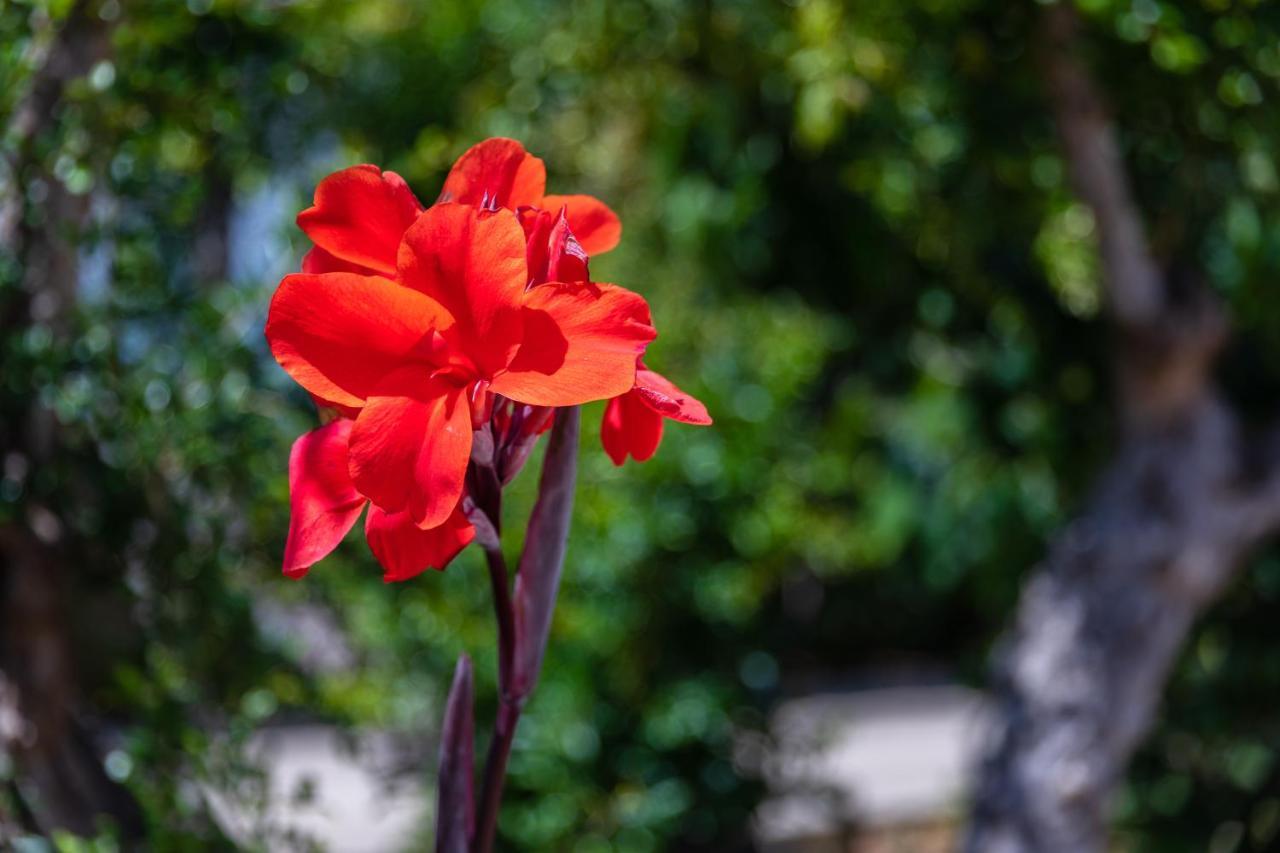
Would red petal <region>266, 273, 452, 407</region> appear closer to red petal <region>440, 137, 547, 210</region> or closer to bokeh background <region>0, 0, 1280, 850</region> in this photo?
red petal <region>440, 137, 547, 210</region>

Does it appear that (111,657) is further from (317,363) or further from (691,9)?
(691,9)

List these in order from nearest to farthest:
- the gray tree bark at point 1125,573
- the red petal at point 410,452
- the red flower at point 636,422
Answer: the red petal at point 410,452 → the red flower at point 636,422 → the gray tree bark at point 1125,573

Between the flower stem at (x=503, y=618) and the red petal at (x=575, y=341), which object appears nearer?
the red petal at (x=575, y=341)

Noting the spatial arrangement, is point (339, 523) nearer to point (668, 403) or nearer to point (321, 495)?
point (321, 495)

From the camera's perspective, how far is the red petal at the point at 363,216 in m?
0.84

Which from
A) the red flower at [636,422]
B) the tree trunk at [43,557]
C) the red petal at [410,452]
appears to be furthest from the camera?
the tree trunk at [43,557]

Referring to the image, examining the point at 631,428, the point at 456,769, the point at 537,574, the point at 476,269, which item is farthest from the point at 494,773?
the point at 476,269

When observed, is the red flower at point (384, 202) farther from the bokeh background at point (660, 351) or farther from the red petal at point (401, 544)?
the bokeh background at point (660, 351)

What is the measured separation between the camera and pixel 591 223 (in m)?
0.99

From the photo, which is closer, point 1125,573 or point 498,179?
point 498,179

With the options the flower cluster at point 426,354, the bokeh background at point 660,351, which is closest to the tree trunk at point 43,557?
the bokeh background at point 660,351

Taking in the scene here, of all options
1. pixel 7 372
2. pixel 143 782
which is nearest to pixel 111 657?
pixel 143 782

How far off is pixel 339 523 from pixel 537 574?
15 centimetres

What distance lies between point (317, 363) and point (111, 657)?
1.20m
